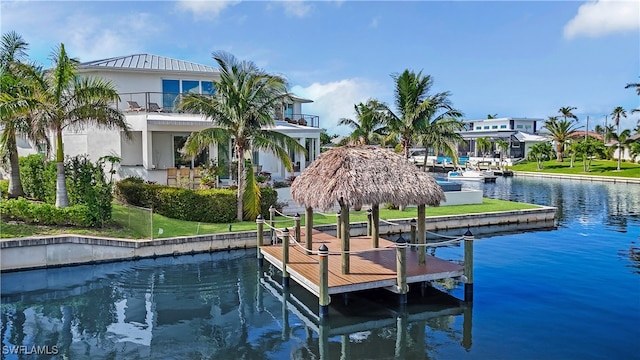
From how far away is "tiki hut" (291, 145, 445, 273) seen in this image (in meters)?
12.4

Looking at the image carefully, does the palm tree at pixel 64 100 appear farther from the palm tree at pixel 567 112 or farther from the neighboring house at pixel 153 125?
the palm tree at pixel 567 112

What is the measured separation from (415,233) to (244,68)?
10105 millimetres

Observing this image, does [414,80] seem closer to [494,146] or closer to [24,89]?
[24,89]

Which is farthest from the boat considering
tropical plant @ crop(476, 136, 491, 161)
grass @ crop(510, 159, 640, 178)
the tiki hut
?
the tiki hut

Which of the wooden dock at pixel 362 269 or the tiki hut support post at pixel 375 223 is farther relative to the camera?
the tiki hut support post at pixel 375 223

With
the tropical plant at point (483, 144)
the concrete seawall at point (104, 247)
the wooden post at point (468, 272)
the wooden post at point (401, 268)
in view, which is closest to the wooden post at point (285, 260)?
the wooden post at point (401, 268)

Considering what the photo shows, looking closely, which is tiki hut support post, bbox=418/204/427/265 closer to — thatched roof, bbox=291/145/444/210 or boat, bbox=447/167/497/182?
thatched roof, bbox=291/145/444/210

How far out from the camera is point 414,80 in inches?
1025

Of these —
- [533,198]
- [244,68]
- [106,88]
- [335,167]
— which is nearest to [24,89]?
[106,88]

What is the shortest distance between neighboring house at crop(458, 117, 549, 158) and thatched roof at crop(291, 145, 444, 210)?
54.2 m

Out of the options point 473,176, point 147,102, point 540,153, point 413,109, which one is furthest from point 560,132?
point 147,102

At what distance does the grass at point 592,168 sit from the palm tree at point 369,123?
119 ft

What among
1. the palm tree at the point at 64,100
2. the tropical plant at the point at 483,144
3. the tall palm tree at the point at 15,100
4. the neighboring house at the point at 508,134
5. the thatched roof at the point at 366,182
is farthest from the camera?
the neighboring house at the point at 508,134

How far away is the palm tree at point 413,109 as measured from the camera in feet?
84.9
